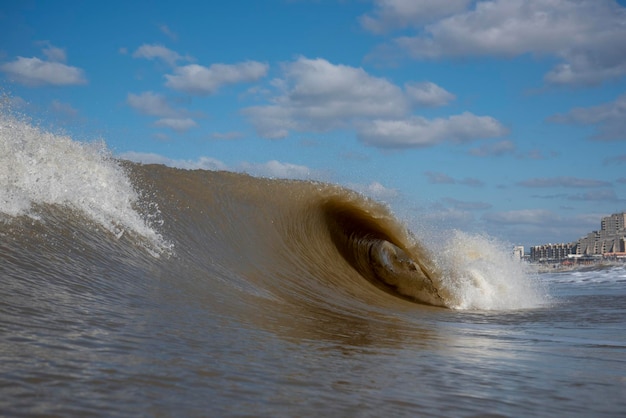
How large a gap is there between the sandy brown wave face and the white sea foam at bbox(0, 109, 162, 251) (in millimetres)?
641

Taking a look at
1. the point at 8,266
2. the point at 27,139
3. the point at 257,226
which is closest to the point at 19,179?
the point at 27,139

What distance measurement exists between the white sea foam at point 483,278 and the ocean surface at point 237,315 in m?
0.08

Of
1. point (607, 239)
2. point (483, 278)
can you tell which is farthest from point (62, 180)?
point (607, 239)

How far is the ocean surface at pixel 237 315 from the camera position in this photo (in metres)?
2.36

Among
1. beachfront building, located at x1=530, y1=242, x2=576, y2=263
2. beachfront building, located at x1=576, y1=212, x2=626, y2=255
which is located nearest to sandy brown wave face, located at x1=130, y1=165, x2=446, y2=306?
beachfront building, located at x1=576, y1=212, x2=626, y2=255

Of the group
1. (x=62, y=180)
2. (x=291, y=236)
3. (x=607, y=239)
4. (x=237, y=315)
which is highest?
(x=607, y=239)

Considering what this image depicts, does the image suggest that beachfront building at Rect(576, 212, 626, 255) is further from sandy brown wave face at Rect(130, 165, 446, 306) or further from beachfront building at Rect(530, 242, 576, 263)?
sandy brown wave face at Rect(130, 165, 446, 306)

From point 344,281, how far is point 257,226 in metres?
1.71

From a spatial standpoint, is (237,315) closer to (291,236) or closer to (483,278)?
(291,236)

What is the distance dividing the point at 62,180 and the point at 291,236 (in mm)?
4382

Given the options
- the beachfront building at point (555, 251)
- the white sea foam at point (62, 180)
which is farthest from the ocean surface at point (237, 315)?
the beachfront building at point (555, 251)

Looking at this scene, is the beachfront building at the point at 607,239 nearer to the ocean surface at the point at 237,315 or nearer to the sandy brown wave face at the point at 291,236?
the sandy brown wave face at the point at 291,236

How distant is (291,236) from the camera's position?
35.0ft

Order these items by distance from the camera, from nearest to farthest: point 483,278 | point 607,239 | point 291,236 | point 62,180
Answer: point 62,180 < point 291,236 < point 483,278 < point 607,239
